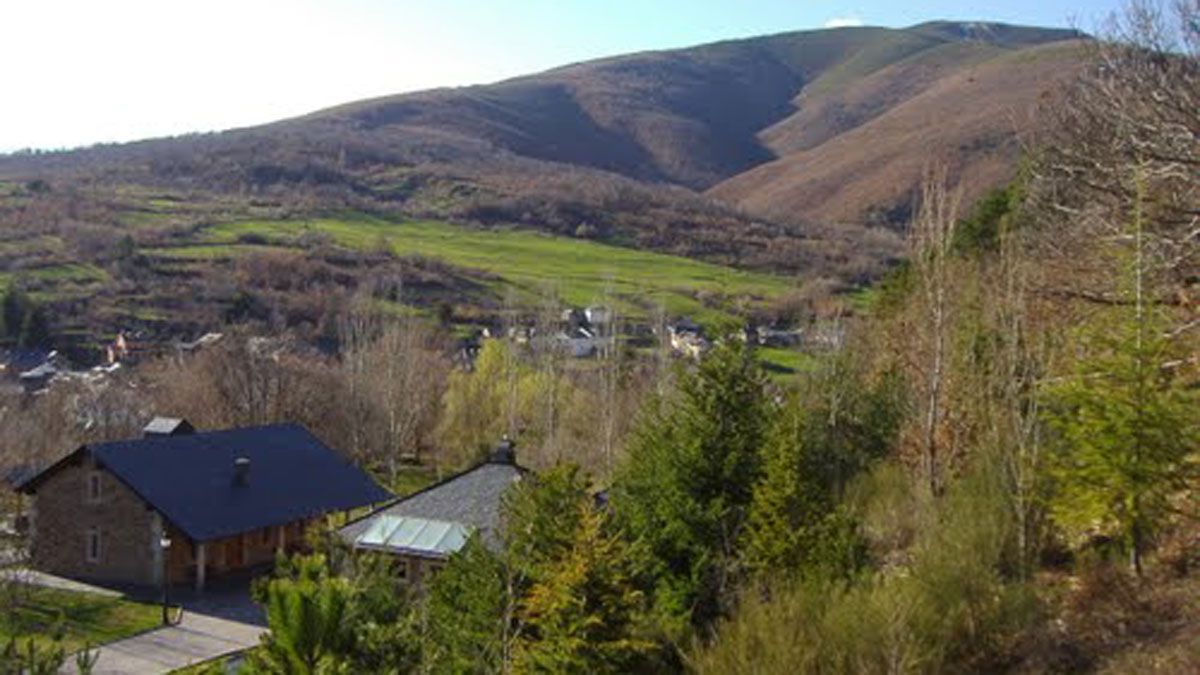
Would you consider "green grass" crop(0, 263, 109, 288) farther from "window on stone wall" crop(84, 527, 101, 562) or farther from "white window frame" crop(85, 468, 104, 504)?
"window on stone wall" crop(84, 527, 101, 562)

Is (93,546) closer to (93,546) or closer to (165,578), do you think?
(93,546)

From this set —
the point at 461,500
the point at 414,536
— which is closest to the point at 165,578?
the point at 414,536

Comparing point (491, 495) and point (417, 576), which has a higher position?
point (491, 495)

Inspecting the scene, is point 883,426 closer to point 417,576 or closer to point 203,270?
point 417,576

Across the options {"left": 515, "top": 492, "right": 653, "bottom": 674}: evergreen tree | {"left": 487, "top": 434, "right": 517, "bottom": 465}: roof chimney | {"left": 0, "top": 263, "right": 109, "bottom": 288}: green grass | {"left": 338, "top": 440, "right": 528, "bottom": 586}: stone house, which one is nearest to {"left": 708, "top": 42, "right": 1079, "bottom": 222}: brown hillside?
{"left": 0, "top": 263, "right": 109, "bottom": 288}: green grass

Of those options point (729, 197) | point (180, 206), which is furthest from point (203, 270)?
point (729, 197)
